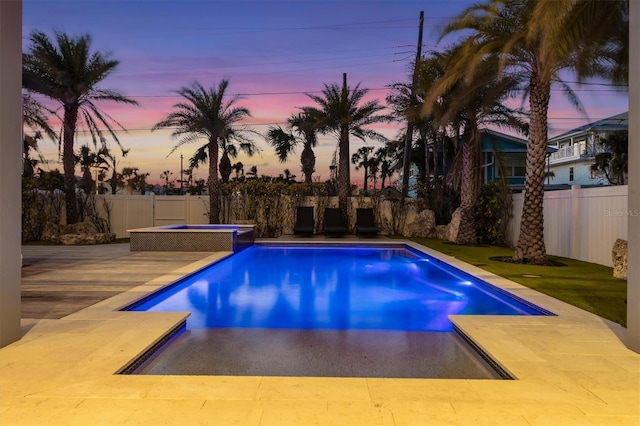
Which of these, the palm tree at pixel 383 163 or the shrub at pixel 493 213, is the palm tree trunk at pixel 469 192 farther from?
the palm tree at pixel 383 163

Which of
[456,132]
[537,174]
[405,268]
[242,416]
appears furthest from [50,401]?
[456,132]

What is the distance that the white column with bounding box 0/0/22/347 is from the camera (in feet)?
11.4

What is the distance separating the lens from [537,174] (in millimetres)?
9078

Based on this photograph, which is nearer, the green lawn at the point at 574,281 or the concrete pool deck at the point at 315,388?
the concrete pool deck at the point at 315,388

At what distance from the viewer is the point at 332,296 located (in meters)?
6.91

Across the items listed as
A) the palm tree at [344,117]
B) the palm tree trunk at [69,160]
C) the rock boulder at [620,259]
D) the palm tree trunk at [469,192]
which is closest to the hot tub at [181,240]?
the palm tree trunk at [69,160]

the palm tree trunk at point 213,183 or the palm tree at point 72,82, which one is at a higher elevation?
the palm tree at point 72,82

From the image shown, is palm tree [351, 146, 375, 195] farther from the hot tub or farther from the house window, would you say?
the hot tub

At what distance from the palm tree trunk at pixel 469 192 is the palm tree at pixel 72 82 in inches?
428

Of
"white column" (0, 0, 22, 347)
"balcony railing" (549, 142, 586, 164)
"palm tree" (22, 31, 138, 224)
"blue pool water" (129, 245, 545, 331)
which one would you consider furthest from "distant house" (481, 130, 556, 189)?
"white column" (0, 0, 22, 347)

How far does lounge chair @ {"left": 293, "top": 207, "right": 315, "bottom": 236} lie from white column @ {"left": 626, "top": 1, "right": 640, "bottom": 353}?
41.2 feet

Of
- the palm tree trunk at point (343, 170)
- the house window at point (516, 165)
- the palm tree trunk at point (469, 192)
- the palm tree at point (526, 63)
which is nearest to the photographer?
the palm tree at point (526, 63)

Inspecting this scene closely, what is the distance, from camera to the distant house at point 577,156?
2369 centimetres

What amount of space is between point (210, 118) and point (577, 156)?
74.4 feet
